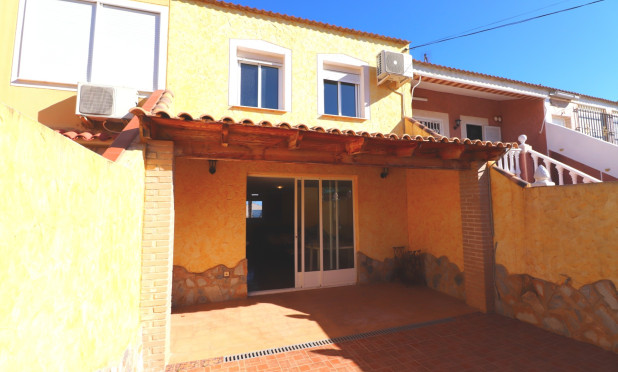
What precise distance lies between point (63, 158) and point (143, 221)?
2422 millimetres

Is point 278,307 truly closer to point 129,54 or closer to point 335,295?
→ point 335,295

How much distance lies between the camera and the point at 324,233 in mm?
7727

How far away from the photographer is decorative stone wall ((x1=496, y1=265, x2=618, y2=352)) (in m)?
4.24

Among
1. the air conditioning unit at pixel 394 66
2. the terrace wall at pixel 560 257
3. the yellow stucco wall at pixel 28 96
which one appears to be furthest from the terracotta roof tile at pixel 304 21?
the terrace wall at pixel 560 257

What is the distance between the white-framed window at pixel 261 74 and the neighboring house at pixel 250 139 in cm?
4

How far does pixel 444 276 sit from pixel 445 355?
122 inches

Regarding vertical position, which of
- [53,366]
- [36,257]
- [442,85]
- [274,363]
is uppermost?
[442,85]

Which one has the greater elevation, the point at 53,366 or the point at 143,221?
the point at 143,221

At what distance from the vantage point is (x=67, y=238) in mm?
1774

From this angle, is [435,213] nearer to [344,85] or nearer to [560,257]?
[560,257]

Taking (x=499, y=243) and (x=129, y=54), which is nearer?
(x=499, y=243)

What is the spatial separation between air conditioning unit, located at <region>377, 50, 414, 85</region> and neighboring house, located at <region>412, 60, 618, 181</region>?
77 centimetres

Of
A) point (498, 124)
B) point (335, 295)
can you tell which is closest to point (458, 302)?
point (335, 295)

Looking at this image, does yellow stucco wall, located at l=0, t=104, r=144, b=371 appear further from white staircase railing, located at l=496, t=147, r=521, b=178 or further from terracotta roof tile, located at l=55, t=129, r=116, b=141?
white staircase railing, located at l=496, t=147, r=521, b=178
